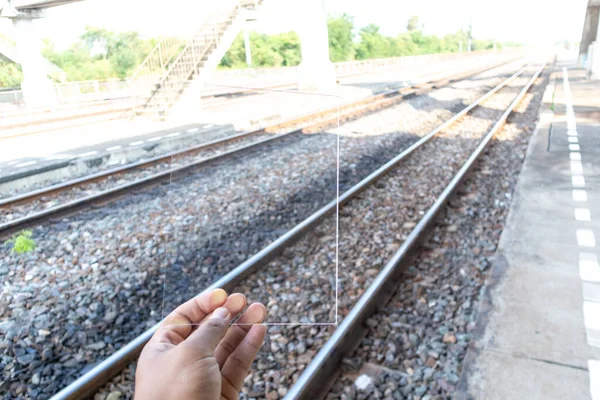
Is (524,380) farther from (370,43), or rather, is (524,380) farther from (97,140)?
(370,43)

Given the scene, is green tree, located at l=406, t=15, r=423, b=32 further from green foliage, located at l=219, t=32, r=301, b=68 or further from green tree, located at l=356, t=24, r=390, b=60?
green foliage, located at l=219, t=32, r=301, b=68

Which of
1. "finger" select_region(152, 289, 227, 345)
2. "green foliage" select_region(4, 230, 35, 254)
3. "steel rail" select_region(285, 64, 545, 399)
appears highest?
"finger" select_region(152, 289, 227, 345)

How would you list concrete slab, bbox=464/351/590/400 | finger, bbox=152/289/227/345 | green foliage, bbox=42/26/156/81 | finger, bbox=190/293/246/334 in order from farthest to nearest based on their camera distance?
green foliage, bbox=42/26/156/81, concrete slab, bbox=464/351/590/400, finger, bbox=190/293/246/334, finger, bbox=152/289/227/345

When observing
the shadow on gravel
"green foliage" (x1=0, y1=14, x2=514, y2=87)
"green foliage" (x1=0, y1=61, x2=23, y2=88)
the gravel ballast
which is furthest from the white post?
the shadow on gravel

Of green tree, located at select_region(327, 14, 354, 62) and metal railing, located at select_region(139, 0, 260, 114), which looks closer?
metal railing, located at select_region(139, 0, 260, 114)

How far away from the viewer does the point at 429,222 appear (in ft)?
17.5

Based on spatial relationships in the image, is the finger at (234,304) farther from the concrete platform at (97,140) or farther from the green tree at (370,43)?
the green tree at (370,43)

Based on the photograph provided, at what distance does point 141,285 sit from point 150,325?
0.54m

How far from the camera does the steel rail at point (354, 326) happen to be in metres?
2.89

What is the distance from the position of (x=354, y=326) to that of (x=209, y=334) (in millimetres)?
2301

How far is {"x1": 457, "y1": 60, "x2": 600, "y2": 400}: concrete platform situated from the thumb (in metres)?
2.05

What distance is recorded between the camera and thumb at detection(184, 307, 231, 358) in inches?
49.4

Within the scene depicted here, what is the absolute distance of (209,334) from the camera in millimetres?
1295

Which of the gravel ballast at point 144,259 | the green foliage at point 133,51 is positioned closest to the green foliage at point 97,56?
the green foliage at point 133,51
